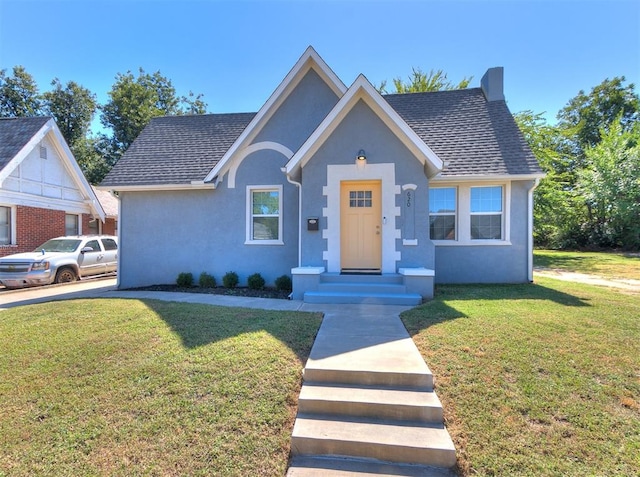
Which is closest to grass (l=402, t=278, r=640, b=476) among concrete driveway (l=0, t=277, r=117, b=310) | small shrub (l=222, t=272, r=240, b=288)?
small shrub (l=222, t=272, r=240, b=288)

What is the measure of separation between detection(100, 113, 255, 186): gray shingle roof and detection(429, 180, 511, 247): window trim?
7.63 metres

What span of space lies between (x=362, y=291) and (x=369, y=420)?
4012 mm

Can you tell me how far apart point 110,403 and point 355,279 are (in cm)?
517

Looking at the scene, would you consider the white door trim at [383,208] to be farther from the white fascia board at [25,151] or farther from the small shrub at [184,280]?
the white fascia board at [25,151]

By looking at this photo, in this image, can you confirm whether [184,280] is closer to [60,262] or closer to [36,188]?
[60,262]

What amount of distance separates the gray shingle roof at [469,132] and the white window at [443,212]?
0.70m

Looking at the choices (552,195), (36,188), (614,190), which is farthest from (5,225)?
(614,190)

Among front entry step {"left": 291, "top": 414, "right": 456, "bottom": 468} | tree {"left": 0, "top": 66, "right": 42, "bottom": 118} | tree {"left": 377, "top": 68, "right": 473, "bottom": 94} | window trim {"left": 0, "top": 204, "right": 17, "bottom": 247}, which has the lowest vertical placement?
front entry step {"left": 291, "top": 414, "right": 456, "bottom": 468}

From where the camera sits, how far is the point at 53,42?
14.2m

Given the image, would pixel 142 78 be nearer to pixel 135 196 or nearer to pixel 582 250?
pixel 135 196

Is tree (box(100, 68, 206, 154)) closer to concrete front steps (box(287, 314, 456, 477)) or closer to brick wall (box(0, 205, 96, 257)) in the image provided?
brick wall (box(0, 205, 96, 257))

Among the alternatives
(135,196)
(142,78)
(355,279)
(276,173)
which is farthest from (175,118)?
(142,78)

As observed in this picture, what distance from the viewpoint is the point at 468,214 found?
8.81 m

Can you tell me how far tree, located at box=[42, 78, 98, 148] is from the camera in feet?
88.3
